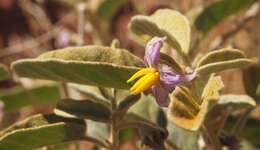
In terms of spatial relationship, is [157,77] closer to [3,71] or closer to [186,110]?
[186,110]

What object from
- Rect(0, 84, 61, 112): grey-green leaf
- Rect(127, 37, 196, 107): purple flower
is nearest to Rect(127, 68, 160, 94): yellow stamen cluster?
Rect(127, 37, 196, 107): purple flower

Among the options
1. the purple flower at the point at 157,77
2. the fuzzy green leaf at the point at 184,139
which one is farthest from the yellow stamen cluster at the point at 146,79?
the fuzzy green leaf at the point at 184,139

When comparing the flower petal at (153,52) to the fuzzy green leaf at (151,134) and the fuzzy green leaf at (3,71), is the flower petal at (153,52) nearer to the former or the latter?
the fuzzy green leaf at (151,134)

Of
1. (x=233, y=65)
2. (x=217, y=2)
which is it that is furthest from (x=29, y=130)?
(x=217, y=2)

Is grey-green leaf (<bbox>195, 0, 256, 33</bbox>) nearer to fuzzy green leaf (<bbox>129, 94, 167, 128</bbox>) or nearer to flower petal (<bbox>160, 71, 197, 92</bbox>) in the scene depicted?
fuzzy green leaf (<bbox>129, 94, 167, 128</bbox>)

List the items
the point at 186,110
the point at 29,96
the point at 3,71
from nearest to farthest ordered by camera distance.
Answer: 1. the point at 186,110
2. the point at 3,71
3. the point at 29,96

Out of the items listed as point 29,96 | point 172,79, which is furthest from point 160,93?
point 29,96
